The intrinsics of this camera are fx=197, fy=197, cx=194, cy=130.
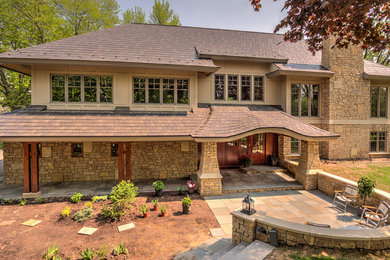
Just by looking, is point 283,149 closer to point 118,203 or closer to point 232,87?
point 232,87

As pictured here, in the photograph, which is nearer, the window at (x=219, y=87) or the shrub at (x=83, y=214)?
the shrub at (x=83, y=214)

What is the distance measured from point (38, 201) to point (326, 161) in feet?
50.1

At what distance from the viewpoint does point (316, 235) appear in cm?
417

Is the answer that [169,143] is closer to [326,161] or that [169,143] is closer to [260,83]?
[260,83]

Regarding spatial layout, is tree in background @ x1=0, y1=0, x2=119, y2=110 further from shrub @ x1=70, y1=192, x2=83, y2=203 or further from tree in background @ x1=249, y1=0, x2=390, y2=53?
tree in background @ x1=249, y1=0, x2=390, y2=53

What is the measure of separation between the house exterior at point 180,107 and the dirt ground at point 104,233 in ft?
5.90

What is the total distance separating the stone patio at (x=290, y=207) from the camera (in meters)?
6.45

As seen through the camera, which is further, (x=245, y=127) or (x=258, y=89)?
(x=258, y=89)

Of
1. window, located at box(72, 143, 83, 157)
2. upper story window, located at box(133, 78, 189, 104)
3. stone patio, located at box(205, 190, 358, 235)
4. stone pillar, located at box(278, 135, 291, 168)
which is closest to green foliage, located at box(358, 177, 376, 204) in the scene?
stone patio, located at box(205, 190, 358, 235)

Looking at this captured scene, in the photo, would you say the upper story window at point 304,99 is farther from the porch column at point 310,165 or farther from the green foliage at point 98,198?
the green foliage at point 98,198

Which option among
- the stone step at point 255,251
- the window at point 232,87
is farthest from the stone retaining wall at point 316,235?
the window at point 232,87

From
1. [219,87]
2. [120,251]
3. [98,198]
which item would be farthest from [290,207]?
[219,87]

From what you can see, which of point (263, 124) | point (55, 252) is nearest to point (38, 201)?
point (55, 252)

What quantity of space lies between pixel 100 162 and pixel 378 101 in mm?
18690
